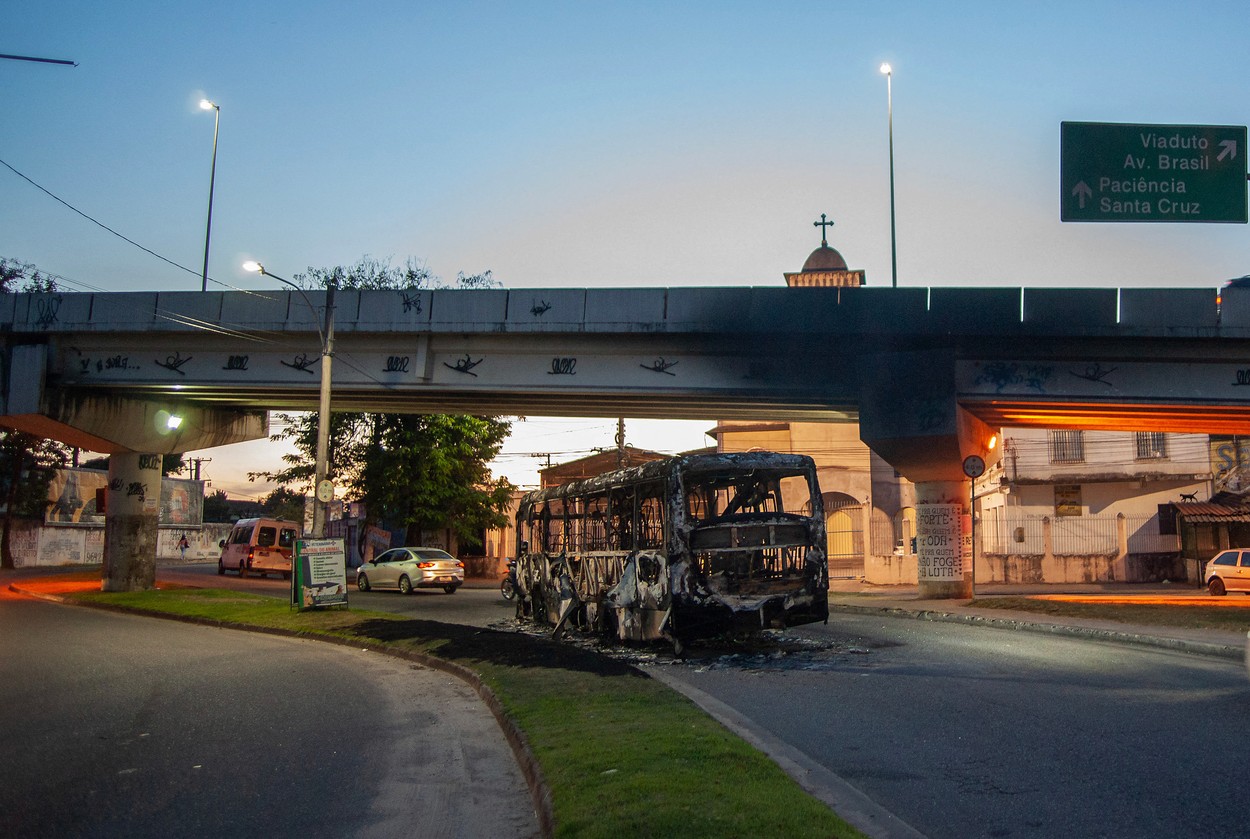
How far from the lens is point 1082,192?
16.0 meters

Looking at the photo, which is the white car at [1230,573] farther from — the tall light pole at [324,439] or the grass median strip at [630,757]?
the tall light pole at [324,439]

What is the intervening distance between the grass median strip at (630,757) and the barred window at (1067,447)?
3603cm

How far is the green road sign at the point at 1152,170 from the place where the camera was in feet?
52.3

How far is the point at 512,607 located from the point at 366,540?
28.9m

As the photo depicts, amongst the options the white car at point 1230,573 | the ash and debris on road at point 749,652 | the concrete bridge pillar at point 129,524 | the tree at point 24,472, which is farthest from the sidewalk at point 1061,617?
the tree at point 24,472

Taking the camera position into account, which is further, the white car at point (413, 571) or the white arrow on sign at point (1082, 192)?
the white car at point (413, 571)

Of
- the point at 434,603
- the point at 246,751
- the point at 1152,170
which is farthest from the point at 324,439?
the point at 1152,170

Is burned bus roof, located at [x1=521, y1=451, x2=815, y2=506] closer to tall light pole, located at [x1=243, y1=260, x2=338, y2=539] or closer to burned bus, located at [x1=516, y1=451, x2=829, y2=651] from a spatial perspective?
burned bus, located at [x1=516, y1=451, x2=829, y2=651]

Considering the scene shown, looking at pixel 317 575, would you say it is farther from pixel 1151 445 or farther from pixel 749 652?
pixel 1151 445

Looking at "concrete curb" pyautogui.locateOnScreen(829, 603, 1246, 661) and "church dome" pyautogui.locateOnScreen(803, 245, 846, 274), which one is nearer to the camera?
"concrete curb" pyautogui.locateOnScreen(829, 603, 1246, 661)

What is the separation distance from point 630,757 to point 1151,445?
142 feet

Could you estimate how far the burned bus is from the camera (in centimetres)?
1493

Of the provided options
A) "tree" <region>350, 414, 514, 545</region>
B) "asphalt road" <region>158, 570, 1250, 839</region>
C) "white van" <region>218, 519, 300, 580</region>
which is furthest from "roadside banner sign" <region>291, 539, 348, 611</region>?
"white van" <region>218, 519, 300, 580</region>

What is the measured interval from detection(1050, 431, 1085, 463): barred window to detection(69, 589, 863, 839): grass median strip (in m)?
36.0
